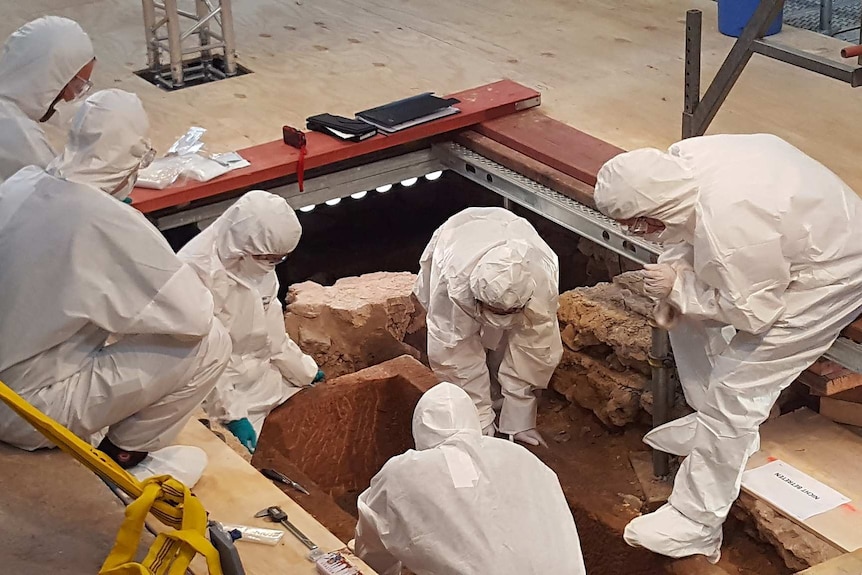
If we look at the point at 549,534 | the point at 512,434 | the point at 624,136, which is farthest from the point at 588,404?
the point at 549,534

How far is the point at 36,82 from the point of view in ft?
15.7

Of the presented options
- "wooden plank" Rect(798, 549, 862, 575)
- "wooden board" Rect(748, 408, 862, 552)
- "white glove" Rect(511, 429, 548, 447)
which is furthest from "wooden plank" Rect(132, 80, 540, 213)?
"wooden plank" Rect(798, 549, 862, 575)

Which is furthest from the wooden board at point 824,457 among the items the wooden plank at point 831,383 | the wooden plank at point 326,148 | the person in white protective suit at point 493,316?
the wooden plank at point 326,148

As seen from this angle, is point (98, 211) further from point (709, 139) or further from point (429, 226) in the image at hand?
point (429, 226)

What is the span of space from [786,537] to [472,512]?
1.53m

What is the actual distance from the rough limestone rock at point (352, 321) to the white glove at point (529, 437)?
3.31 feet

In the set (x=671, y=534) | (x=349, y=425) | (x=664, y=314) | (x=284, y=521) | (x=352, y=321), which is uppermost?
(x=664, y=314)

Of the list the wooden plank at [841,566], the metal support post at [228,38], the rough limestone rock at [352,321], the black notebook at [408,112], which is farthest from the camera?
the metal support post at [228,38]

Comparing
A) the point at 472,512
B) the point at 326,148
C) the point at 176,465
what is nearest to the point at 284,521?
the point at 176,465

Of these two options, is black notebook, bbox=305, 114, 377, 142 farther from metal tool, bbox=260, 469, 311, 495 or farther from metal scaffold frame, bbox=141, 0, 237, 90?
metal tool, bbox=260, 469, 311, 495

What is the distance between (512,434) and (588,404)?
0.45 meters

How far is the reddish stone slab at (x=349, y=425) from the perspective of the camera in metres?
5.36

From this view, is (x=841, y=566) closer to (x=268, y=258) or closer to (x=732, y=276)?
(x=732, y=276)

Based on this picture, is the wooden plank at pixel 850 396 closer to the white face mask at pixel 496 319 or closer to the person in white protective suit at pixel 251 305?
the white face mask at pixel 496 319
